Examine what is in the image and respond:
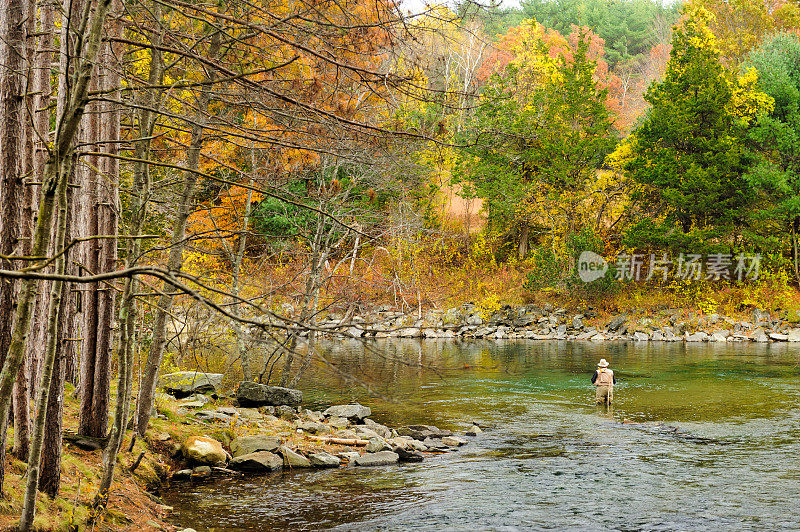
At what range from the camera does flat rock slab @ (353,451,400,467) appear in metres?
9.88

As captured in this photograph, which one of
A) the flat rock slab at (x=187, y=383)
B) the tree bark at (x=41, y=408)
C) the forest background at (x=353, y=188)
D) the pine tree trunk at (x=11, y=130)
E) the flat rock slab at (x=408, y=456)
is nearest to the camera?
the tree bark at (x=41, y=408)

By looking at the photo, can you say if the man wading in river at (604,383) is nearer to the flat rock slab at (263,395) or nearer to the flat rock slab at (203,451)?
the flat rock slab at (263,395)

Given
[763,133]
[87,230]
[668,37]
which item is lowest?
[87,230]

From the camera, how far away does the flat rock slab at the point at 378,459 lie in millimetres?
9883

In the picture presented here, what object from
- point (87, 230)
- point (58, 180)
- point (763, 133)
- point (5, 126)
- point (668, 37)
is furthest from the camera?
point (668, 37)

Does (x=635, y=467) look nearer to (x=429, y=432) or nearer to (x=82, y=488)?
(x=429, y=432)

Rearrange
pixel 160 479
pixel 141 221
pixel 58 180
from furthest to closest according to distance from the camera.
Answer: pixel 160 479 < pixel 141 221 < pixel 58 180

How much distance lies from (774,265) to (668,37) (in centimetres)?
3180

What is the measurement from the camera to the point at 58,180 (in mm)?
3611

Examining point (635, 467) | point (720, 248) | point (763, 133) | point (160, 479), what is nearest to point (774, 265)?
point (720, 248)

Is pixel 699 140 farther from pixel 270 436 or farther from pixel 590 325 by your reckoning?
pixel 270 436

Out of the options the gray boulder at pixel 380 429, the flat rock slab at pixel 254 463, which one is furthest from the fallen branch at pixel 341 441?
the flat rock slab at pixel 254 463

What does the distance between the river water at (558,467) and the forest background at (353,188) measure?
1.81 metres

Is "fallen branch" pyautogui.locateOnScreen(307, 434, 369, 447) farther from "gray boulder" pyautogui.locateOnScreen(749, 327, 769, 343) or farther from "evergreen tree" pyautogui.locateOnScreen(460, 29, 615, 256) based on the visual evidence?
"evergreen tree" pyautogui.locateOnScreen(460, 29, 615, 256)
